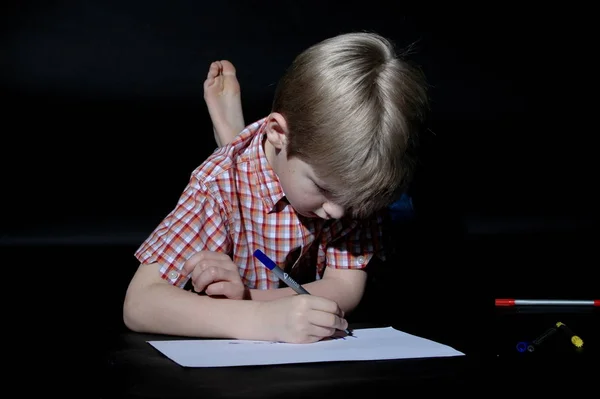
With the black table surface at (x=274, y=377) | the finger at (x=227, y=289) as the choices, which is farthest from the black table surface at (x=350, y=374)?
the finger at (x=227, y=289)

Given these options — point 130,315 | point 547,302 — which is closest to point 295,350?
point 130,315

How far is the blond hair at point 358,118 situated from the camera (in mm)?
1318

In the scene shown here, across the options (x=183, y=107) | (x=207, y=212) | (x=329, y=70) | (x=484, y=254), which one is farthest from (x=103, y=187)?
(x=329, y=70)

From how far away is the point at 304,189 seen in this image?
4.58 ft

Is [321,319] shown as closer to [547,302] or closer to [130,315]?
[130,315]

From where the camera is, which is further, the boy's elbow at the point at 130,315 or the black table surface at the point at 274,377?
the boy's elbow at the point at 130,315

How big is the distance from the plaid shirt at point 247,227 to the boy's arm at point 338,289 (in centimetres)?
1

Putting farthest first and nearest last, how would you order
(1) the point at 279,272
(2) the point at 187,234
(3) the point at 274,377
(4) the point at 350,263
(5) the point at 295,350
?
1. (4) the point at 350,263
2. (2) the point at 187,234
3. (1) the point at 279,272
4. (5) the point at 295,350
5. (3) the point at 274,377

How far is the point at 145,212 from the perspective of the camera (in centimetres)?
267

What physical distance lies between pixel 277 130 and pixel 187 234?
0.22 metres

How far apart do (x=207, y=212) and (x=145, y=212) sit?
3.87ft

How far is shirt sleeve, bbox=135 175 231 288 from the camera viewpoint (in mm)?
1480

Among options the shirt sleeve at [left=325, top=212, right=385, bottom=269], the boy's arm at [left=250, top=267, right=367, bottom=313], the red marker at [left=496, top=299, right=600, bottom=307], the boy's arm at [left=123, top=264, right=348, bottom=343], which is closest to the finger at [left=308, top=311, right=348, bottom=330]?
the boy's arm at [left=123, top=264, right=348, bottom=343]

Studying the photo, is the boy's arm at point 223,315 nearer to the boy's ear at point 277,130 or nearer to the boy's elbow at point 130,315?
the boy's elbow at point 130,315
